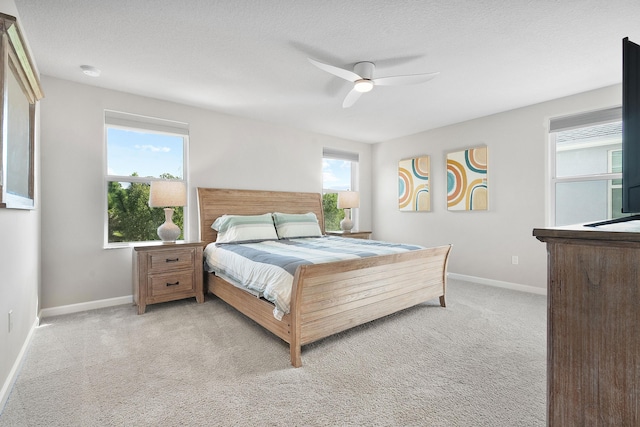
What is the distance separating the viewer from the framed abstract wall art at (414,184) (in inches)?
197

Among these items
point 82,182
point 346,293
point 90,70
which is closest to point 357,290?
point 346,293

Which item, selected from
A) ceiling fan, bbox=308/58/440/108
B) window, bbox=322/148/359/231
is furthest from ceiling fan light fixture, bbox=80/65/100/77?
window, bbox=322/148/359/231

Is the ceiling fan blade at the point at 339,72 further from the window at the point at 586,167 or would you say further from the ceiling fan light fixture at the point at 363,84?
the window at the point at 586,167

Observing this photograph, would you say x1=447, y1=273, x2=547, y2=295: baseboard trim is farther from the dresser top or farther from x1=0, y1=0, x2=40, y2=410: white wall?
x1=0, y1=0, x2=40, y2=410: white wall

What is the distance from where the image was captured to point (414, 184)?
5.18m

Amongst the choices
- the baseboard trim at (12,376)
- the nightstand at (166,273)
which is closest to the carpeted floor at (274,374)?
the baseboard trim at (12,376)

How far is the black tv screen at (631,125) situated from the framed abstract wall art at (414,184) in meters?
3.96

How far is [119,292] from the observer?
136 inches

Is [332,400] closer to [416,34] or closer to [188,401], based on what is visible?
[188,401]

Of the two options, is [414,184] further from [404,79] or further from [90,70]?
[90,70]

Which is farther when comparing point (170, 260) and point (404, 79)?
point (170, 260)

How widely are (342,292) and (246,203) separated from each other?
2414mm

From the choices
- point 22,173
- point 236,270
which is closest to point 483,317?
point 236,270

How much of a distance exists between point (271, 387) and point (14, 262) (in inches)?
74.1
